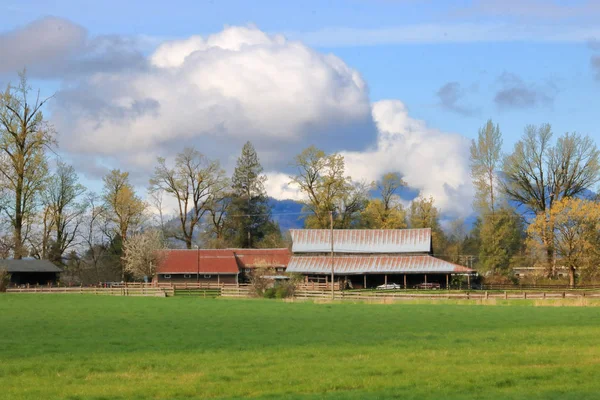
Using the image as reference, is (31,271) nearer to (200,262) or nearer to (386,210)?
(200,262)

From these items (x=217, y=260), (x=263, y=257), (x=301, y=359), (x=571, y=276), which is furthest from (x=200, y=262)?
(x=301, y=359)

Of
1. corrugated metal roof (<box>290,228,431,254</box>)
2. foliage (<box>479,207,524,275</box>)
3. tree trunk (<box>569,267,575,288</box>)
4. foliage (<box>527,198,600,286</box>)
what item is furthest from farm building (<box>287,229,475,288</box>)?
tree trunk (<box>569,267,575,288</box>)

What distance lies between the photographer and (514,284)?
248 feet

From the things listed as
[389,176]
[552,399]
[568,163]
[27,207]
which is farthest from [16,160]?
[552,399]

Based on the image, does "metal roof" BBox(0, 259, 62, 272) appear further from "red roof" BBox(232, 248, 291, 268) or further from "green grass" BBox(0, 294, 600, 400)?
"green grass" BBox(0, 294, 600, 400)

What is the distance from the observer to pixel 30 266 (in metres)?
78.9

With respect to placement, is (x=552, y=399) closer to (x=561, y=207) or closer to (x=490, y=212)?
(x=561, y=207)

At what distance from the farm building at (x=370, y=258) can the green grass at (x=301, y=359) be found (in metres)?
45.5

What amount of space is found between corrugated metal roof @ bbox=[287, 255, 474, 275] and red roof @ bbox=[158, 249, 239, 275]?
6.67m

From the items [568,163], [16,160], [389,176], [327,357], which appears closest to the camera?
[327,357]

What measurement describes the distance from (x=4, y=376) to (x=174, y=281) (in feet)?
220

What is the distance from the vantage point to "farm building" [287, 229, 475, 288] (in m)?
77.6

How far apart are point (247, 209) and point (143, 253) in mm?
14978

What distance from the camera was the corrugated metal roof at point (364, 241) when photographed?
8175cm
